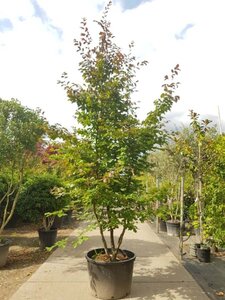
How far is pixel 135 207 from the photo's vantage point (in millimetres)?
4523

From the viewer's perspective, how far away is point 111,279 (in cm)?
434

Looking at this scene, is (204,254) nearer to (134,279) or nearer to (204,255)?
(204,255)

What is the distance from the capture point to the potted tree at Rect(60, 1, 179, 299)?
435 cm

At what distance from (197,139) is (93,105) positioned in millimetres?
3074

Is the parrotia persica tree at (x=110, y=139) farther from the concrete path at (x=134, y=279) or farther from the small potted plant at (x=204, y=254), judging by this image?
the small potted plant at (x=204, y=254)

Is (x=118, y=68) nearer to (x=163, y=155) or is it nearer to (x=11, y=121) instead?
(x=11, y=121)

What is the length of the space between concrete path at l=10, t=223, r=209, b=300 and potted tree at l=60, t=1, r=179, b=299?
387mm

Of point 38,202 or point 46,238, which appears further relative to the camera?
point 38,202

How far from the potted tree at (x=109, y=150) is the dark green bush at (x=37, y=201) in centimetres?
366

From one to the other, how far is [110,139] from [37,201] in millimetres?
4473

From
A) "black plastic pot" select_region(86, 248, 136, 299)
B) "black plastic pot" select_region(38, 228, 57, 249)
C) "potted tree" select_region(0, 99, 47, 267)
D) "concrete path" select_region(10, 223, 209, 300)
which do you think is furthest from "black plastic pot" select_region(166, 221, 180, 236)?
"black plastic pot" select_region(86, 248, 136, 299)

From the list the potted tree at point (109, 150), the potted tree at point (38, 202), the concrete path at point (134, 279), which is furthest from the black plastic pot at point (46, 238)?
the potted tree at point (109, 150)

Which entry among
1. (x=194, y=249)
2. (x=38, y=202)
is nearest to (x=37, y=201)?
(x=38, y=202)

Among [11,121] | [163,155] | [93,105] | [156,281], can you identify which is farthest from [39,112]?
[163,155]
